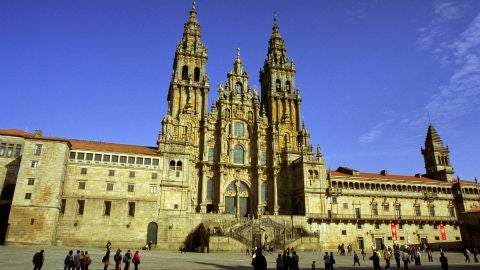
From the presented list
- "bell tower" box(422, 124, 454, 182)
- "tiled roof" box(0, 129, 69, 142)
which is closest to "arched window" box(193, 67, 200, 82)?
"tiled roof" box(0, 129, 69, 142)

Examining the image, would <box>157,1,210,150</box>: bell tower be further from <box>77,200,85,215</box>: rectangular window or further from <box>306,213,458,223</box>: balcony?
<box>306,213,458,223</box>: balcony

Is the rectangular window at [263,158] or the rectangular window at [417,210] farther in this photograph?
the rectangular window at [417,210]

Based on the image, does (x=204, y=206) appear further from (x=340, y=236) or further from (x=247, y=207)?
(x=340, y=236)

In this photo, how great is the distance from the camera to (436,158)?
79.2 m

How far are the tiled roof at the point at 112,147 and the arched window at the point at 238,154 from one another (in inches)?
551

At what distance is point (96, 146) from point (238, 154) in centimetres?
2341

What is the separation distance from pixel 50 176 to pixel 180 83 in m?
26.6

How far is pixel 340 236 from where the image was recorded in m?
59.3

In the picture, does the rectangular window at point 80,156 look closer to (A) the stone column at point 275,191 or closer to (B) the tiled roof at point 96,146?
(B) the tiled roof at point 96,146

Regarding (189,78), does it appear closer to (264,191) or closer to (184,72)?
(184,72)

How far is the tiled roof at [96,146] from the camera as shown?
50188 mm

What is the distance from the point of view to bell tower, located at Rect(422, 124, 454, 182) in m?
76.6

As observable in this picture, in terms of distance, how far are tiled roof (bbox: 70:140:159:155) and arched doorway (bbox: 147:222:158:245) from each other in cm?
1025

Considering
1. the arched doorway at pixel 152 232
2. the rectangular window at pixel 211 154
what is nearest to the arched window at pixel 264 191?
the rectangular window at pixel 211 154
